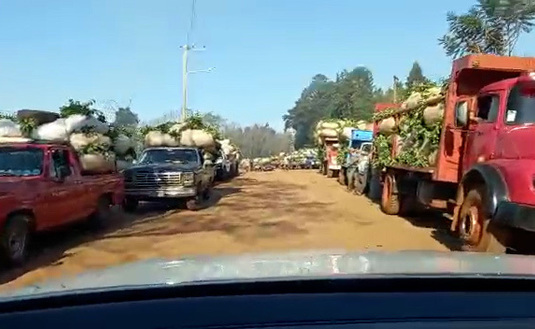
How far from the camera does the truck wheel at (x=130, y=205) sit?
17781 mm

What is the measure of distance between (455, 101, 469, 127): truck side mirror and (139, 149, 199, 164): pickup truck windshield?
31.7 feet

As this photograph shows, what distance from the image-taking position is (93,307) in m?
1.82

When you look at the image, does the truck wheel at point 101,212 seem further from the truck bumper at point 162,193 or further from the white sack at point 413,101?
the white sack at point 413,101

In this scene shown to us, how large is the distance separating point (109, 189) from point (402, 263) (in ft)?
39.8

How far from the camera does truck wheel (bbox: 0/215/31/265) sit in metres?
9.32

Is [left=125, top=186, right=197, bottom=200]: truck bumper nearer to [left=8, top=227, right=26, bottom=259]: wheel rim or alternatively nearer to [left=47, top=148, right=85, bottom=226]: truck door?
[left=47, top=148, right=85, bottom=226]: truck door

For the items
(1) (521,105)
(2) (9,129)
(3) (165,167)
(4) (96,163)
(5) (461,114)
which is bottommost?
(3) (165,167)

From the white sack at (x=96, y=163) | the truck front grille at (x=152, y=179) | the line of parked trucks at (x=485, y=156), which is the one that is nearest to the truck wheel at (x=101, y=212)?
the white sack at (x=96, y=163)

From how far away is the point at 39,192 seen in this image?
404 inches

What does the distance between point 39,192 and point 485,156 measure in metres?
6.89

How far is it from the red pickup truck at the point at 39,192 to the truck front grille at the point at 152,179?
385cm

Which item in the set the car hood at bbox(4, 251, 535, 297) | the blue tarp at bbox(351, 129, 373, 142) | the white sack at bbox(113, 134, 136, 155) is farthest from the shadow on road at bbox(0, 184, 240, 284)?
the blue tarp at bbox(351, 129, 373, 142)

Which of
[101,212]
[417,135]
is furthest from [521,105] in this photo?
[101,212]

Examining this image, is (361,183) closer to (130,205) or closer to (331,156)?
(130,205)
